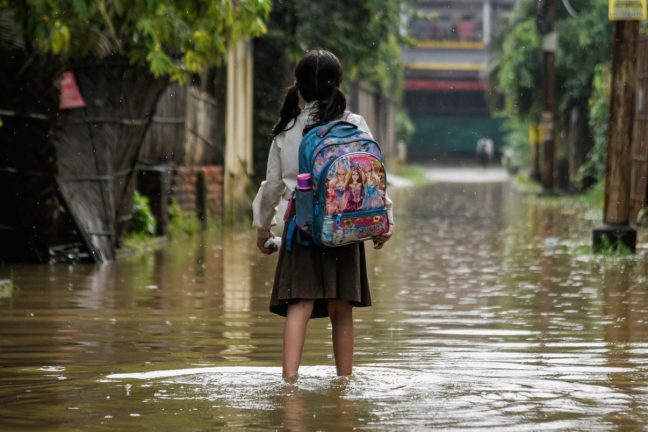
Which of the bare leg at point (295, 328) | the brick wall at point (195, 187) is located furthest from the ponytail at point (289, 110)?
the brick wall at point (195, 187)

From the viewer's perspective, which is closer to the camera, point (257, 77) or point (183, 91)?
point (183, 91)

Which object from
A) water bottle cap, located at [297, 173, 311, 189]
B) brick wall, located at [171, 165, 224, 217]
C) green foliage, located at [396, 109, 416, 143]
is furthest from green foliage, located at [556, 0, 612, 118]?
water bottle cap, located at [297, 173, 311, 189]

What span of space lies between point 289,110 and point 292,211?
48 centimetres

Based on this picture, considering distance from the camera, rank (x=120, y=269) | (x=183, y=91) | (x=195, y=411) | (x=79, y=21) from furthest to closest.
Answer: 1. (x=183, y=91)
2. (x=120, y=269)
3. (x=79, y=21)
4. (x=195, y=411)

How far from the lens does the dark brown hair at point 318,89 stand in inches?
283

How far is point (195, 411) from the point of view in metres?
6.71

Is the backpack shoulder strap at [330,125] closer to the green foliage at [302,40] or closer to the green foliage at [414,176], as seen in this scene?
the green foliage at [302,40]

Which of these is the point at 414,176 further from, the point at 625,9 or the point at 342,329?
the point at 342,329

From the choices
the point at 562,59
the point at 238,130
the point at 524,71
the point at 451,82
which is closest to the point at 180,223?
the point at 238,130

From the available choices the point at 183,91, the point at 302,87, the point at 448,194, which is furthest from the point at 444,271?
the point at 448,194

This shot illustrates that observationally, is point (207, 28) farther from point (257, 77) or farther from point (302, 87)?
point (257, 77)

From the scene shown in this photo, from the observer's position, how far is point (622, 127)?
1590 centimetres

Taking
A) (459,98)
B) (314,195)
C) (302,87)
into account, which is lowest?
Result: (459,98)

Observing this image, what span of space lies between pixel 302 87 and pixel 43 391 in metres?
1.88
